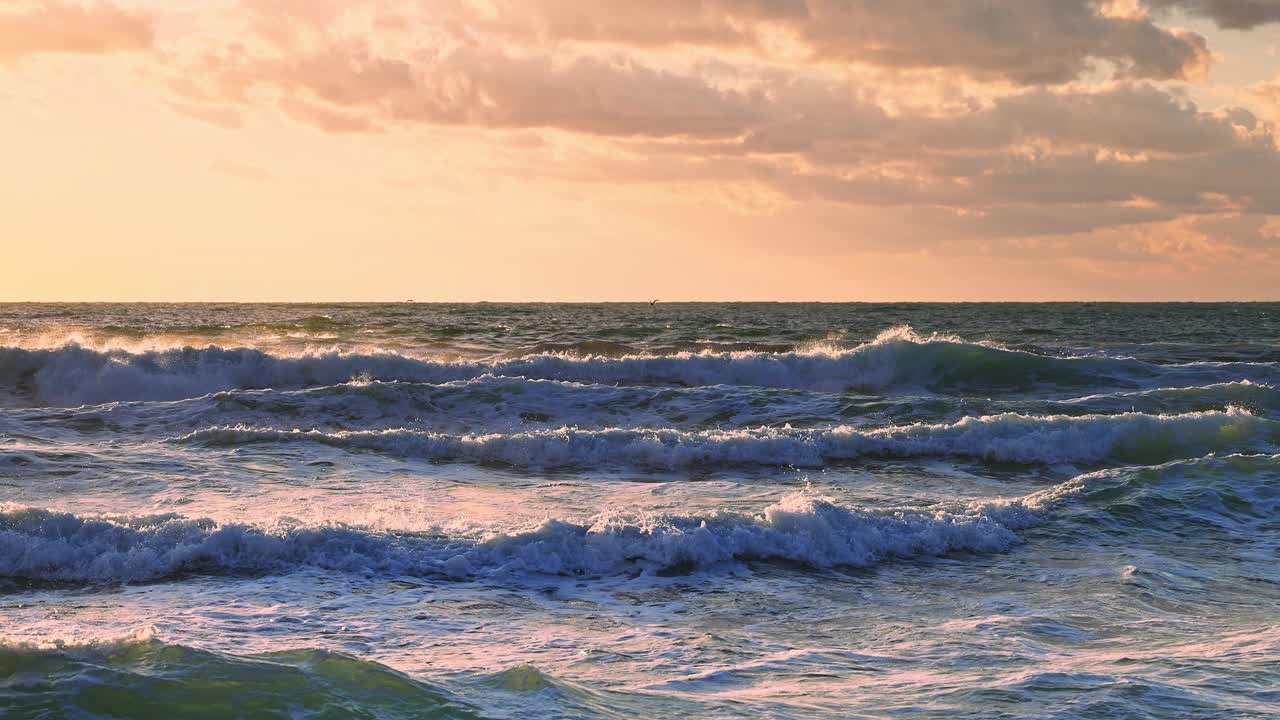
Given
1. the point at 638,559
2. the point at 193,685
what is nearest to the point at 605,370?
the point at 638,559

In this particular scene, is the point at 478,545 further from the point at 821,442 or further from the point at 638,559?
the point at 821,442

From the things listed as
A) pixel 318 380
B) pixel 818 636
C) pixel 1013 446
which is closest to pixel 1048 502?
pixel 1013 446

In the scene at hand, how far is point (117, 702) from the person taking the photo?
221 inches

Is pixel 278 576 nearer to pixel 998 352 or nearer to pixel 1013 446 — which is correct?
pixel 1013 446

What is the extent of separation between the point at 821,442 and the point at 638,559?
7445mm

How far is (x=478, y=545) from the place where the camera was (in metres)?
9.73

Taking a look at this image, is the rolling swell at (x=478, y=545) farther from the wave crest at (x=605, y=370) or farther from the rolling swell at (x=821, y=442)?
the wave crest at (x=605, y=370)

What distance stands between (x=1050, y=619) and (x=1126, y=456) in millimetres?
10024

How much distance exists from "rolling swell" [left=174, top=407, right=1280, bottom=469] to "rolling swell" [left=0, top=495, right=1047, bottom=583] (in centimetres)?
528

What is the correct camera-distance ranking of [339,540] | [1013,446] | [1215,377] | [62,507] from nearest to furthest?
1. [339,540]
2. [62,507]
3. [1013,446]
4. [1215,377]

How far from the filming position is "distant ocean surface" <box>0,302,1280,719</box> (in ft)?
20.3

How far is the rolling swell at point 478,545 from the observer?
916 centimetres

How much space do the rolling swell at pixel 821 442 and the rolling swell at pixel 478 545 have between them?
5.28m

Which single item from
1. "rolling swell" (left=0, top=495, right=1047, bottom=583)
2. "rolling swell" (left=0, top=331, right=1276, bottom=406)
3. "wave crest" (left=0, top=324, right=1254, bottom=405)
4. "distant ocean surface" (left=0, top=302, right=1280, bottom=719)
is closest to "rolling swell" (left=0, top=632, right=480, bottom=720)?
"distant ocean surface" (left=0, top=302, right=1280, bottom=719)
